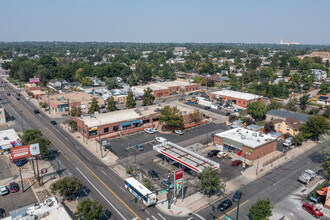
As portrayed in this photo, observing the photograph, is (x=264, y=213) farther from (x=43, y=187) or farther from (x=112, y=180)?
(x=43, y=187)

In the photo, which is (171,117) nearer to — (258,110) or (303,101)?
(258,110)

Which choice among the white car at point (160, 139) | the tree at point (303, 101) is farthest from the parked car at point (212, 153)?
the tree at point (303, 101)

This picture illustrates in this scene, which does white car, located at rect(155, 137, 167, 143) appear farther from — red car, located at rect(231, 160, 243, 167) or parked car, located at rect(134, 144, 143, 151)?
red car, located at rect(231, 160, 243, 167)

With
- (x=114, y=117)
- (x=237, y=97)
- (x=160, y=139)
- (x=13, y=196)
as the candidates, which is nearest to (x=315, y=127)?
(x=160, y=139)

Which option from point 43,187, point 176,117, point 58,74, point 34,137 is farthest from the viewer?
point 58,74

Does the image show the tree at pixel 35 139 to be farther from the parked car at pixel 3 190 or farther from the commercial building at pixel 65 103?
the commercial building at pixel 65 103

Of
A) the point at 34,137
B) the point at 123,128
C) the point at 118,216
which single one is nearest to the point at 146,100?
the point at 123,128
